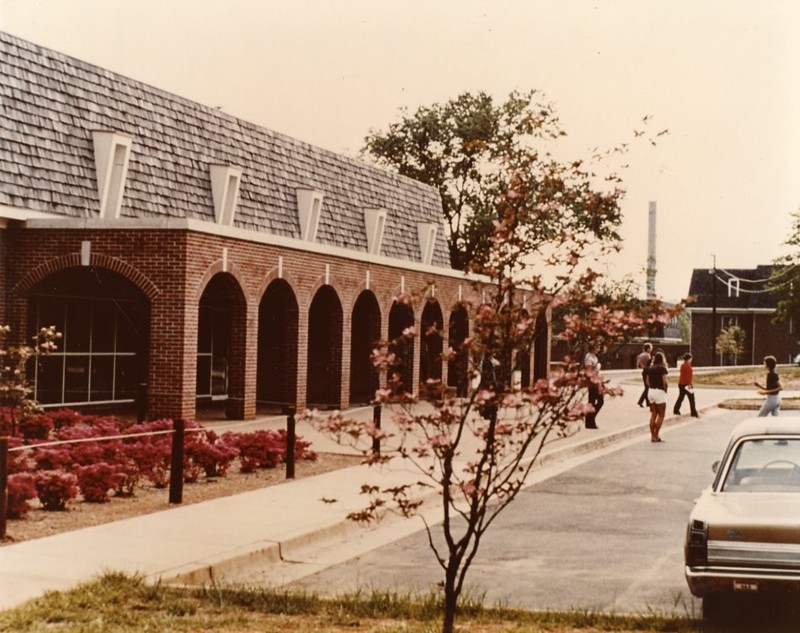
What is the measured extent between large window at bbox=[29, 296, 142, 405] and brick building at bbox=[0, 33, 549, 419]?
44 millimetres

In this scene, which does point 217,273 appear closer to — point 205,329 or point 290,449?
point 205,329

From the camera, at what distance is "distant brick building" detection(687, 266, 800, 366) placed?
291ft

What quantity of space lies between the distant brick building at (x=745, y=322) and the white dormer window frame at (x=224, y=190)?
2521 inches

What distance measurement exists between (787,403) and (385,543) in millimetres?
28289

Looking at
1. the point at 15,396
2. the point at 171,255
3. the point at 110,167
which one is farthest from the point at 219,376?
the point at 15,396

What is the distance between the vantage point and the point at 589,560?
1042 cm

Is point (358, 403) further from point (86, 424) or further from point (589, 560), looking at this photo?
point (589, 560)

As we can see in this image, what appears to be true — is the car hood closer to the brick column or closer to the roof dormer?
the brick column

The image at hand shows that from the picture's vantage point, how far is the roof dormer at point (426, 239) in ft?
141

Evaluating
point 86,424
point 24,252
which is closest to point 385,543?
point 86,424

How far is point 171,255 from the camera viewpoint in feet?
73.0

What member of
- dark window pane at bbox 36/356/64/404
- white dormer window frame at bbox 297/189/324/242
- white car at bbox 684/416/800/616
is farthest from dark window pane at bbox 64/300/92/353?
white car at bbox 684/416/800/616

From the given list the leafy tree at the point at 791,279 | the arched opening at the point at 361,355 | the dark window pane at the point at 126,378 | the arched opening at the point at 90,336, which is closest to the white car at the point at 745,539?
the arched opening at the point at 90,336

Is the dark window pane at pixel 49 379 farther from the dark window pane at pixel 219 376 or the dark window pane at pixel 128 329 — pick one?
the dark window pane at pixel 219 376
